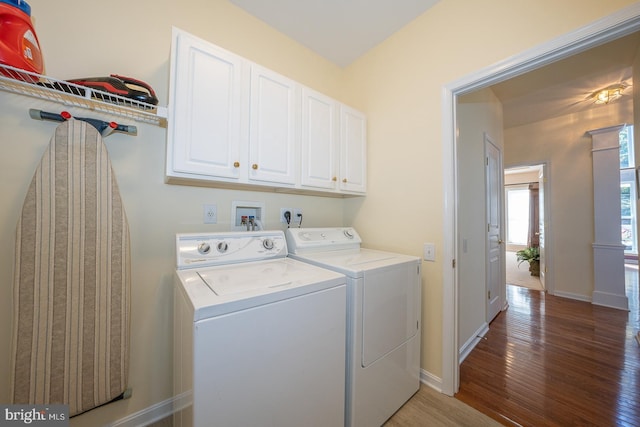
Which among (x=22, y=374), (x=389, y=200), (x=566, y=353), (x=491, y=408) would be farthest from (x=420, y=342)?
(x=22, y=374)

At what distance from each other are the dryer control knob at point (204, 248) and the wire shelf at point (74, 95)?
28.8 inches

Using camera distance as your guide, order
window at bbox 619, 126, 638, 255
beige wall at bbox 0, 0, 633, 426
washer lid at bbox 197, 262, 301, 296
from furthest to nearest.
Result: window at bbox 619, 126, 638, 255 < beige wall at bbox 0, 0, 633, 426 < washer lid at bbox 197, 262, 301, 296

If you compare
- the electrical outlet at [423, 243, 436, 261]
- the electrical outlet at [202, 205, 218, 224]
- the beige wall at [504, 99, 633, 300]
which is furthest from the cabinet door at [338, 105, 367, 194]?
the beige wall at [504, 99, 633, 300]

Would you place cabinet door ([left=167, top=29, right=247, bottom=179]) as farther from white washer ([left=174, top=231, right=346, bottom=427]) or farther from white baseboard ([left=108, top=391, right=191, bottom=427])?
white baseboard ([left=108, top=391, right=191, bottom=427])

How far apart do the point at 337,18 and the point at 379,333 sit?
7.68 feet

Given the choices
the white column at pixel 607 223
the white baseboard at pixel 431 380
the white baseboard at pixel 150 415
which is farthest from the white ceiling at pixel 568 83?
the white baseboard at pixel 150 415

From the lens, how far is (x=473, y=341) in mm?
2299

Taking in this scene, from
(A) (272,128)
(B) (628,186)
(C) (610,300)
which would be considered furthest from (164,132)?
(B) (628,186)

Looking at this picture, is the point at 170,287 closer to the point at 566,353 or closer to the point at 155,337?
the point at 155,337

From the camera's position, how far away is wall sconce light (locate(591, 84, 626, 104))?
2713 mm

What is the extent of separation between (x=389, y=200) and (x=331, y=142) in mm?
711

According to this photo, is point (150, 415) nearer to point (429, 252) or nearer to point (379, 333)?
point (379, 333)

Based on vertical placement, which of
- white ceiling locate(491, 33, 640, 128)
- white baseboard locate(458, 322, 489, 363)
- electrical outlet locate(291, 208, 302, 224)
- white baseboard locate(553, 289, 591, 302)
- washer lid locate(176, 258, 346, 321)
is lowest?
white baseboard locate(458, 322, 489, 363)

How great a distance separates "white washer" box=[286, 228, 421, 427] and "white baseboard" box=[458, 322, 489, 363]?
0.75 m
